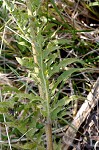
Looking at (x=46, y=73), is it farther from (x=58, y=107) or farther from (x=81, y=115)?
(x=81, y=115)

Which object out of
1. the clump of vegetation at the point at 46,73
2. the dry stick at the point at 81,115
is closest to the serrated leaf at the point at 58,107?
the clump of vegetation at the point at 46,73

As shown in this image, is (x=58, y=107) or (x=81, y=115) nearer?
(x=58, y=107)

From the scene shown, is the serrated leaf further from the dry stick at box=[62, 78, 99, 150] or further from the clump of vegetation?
the dry stick at box=[62, 78, 99, 150]

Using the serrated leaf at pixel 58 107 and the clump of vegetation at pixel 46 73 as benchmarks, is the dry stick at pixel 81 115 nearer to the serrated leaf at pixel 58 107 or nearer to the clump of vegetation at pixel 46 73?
the clump of vegetation at pixel 46 73

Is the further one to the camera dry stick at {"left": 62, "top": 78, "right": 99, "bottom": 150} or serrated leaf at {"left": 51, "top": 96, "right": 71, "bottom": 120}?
dry stick at {"left": 62, "top": 78, "right": 99, "bottom": 150}

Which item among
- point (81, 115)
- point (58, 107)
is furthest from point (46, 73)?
point (81, 115)

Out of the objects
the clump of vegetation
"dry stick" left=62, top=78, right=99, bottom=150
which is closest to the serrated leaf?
the clump of vegetation

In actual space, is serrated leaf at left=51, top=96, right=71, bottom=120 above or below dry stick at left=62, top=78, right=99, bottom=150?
above

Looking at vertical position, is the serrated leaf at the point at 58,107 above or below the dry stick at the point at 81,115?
above

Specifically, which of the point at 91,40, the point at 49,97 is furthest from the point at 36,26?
the point at 91,40

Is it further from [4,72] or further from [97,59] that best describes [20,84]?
[97,59]
